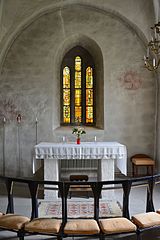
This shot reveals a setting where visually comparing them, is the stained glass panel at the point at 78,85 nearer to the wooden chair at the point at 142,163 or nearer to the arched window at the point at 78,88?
the arched window at the point at 78,88

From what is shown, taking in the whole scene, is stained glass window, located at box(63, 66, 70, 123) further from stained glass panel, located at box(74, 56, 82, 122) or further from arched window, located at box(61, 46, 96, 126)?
stained glass panel, located at box(74, 56, 82, 122)

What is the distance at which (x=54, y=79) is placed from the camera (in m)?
10.6

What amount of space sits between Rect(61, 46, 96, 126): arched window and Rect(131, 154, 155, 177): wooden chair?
6.69ft

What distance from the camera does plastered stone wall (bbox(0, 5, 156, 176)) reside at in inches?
411

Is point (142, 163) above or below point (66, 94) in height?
below

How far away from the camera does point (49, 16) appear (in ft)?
34.2

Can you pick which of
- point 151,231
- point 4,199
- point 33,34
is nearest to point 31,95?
point 33,34

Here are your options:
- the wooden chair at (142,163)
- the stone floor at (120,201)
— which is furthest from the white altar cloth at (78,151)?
the wooden chair at (142,163)

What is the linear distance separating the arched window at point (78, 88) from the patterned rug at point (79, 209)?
4.18 m

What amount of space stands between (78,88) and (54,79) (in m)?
1.14

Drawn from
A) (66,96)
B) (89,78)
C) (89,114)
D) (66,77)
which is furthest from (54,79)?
(89,114)

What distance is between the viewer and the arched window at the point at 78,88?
11.4 m

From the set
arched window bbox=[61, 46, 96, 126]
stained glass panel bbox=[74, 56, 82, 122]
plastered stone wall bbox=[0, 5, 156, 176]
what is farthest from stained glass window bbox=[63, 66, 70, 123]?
plastered stone wall bbox=[0, 5, 156, 176]

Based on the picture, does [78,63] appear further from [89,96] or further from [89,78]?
[89,96]
